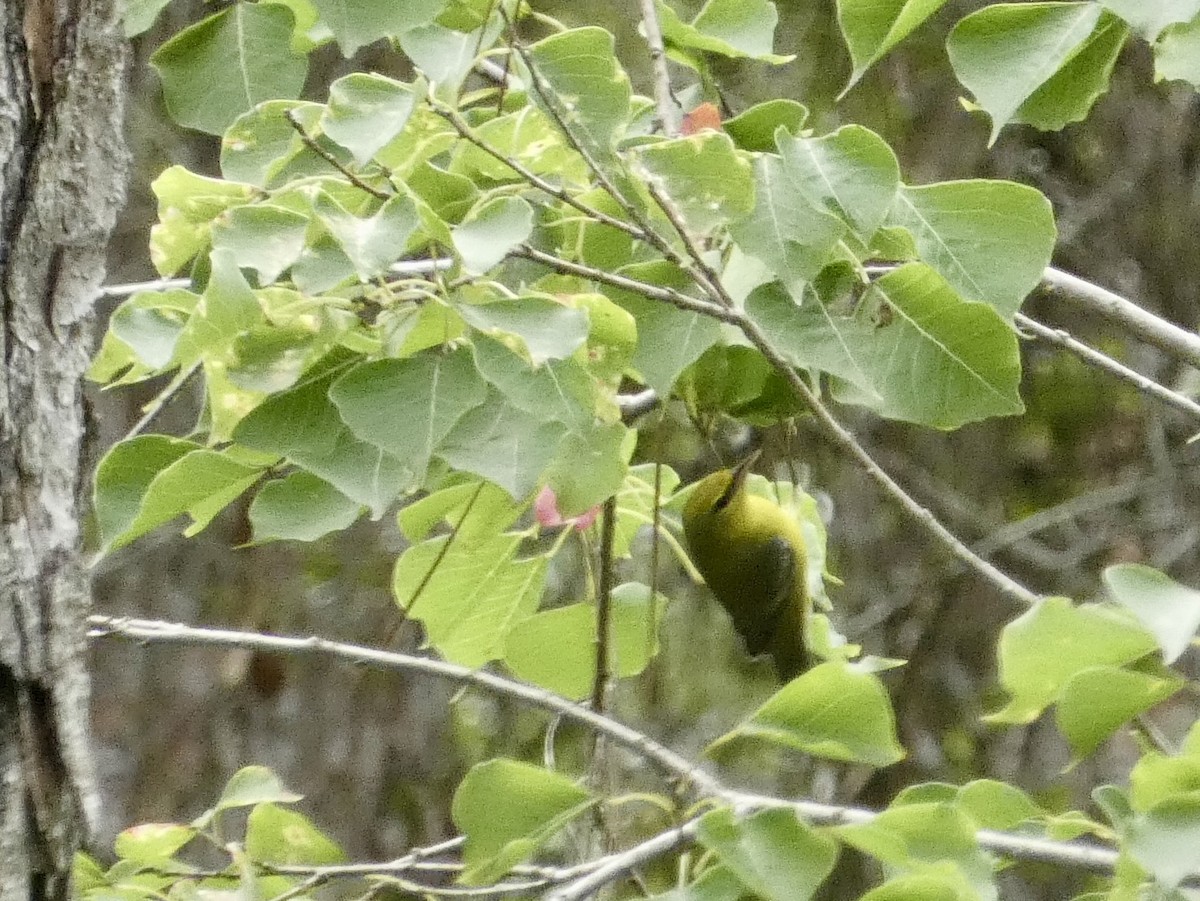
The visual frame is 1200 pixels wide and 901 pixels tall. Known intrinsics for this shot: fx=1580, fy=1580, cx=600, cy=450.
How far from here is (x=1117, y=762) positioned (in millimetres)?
3326

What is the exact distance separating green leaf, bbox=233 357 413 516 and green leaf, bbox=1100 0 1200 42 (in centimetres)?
43

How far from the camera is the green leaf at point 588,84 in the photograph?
0.92 meters

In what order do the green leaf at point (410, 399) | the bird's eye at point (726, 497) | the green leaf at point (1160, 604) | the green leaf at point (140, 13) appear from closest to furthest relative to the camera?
the green leaf at point (1160, 604) → the green leaf at point (410, 399) → the green leaf at point (140, 13) → the bird's eye at point (726, 497)

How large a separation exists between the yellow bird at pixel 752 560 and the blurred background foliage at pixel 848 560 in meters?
1.02

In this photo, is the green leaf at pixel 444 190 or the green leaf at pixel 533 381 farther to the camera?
the green leaf at pixel 444 190

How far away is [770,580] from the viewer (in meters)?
1.62

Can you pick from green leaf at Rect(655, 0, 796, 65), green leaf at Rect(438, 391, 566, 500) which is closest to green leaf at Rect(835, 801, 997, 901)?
green leaf at Rect(438, 391, 566, 500)

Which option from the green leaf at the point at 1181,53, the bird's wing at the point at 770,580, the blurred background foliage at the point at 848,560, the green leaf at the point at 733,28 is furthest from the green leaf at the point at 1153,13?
the blurred background foliage at the point at 848,560

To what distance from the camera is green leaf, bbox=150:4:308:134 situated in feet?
3.34

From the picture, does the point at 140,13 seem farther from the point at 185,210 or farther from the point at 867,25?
the point at 867,25

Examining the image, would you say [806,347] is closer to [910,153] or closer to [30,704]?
[30,704]

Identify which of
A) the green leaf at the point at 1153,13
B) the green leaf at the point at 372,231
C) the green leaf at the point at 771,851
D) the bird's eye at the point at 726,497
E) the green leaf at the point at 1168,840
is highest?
the green leaf at the point at 1153,13

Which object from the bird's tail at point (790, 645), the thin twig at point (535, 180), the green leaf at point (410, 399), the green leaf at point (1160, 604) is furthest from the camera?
the bird's tail at point (790, 645)

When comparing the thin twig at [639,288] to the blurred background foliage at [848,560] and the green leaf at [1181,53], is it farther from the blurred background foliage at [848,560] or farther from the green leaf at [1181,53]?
the blurred background foliage at [848,560]
